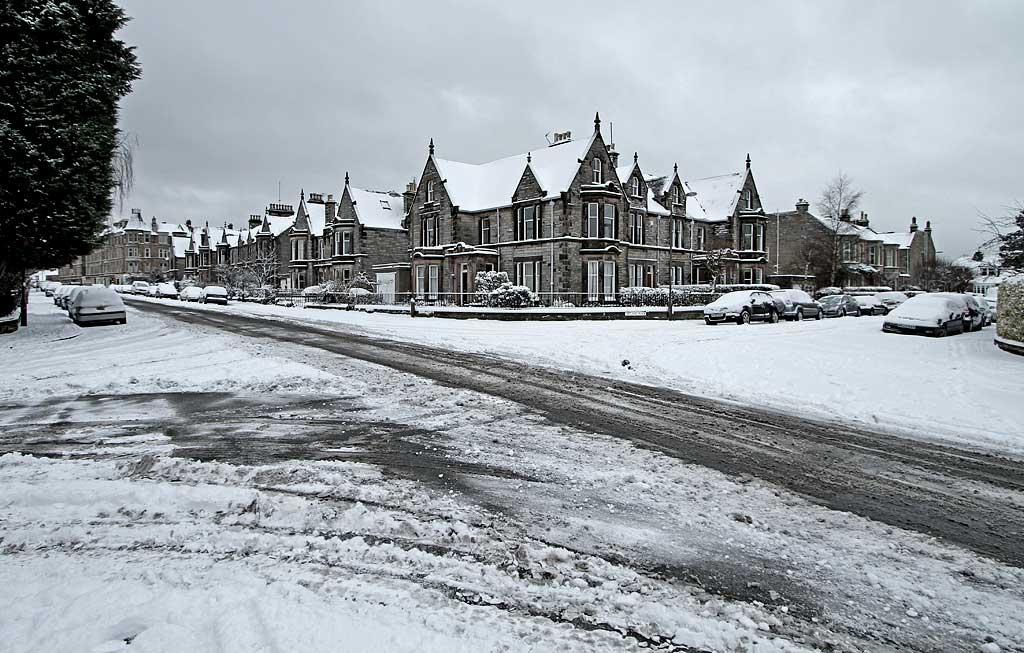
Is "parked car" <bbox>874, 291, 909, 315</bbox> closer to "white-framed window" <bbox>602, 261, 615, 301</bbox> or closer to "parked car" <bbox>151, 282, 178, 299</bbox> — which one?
"white-framed window" <bbox>602, 261, 615, 301</bbox>

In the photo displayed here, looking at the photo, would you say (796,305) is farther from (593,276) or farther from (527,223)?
(527,223)

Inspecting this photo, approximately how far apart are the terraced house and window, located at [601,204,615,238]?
72 millimetres

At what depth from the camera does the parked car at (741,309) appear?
2753 cm

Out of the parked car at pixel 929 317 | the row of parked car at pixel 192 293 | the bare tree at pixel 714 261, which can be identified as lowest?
the parked car at pixel 929 317

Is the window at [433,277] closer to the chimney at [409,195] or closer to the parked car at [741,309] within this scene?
the chimney at [409,195]

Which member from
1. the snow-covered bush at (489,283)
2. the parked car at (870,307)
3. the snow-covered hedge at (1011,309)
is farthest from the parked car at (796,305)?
the snow-covered bush at (489,283)

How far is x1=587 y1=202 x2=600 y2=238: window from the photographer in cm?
A: 3983

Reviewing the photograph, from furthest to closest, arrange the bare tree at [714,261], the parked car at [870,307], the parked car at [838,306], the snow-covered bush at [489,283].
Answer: the bare tree at [714,261] < the parked car at [870,307] < the parked car at [838,306] < the snow-covered bush at [489,283]

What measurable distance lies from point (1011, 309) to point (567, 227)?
84.6 ft

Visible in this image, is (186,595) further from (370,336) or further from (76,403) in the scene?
(370,336)

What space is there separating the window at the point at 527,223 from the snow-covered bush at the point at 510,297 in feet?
28.6

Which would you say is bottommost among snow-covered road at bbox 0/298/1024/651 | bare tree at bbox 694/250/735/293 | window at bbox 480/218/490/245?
snow-covered road at bbox 0/298/1024/651

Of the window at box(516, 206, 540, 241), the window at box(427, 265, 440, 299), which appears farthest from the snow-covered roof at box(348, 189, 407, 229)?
the window at box(516, 206, 540, 241)

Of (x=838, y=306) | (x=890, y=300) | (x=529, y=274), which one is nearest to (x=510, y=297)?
(x=529, y=274)
